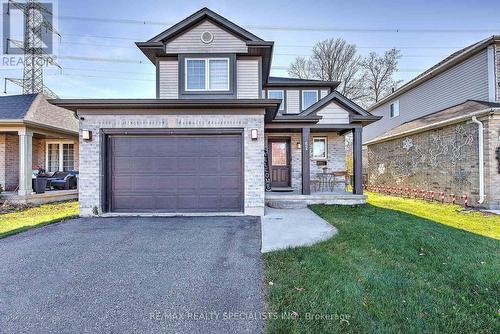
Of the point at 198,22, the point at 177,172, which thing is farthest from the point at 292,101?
the point at 177,172

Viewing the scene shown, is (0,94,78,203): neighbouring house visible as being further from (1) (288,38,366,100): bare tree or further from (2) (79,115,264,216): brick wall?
(1) (288,38,366,100): bare tree

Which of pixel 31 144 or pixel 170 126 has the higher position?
pixel 170 126

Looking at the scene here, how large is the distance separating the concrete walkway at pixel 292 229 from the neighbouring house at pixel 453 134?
6.15m

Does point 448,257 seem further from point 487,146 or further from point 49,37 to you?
point 49,37

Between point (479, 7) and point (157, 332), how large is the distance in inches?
758

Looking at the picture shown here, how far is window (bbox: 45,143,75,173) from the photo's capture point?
12.6 m

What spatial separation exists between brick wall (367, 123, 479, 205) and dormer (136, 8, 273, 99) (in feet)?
25.0

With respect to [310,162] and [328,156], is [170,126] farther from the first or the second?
[328,156]

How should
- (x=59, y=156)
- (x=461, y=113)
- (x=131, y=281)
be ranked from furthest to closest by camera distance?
(x=59, y=156) < (x=461, y=113) < (x=131, y=281)

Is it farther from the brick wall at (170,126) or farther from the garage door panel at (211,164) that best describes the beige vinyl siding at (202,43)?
the garage door panel at (211,164)

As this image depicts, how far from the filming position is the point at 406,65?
23156 millimetres

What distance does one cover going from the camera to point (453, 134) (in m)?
9.48

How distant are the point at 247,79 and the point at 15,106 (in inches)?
379

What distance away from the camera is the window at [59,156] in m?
12.6
